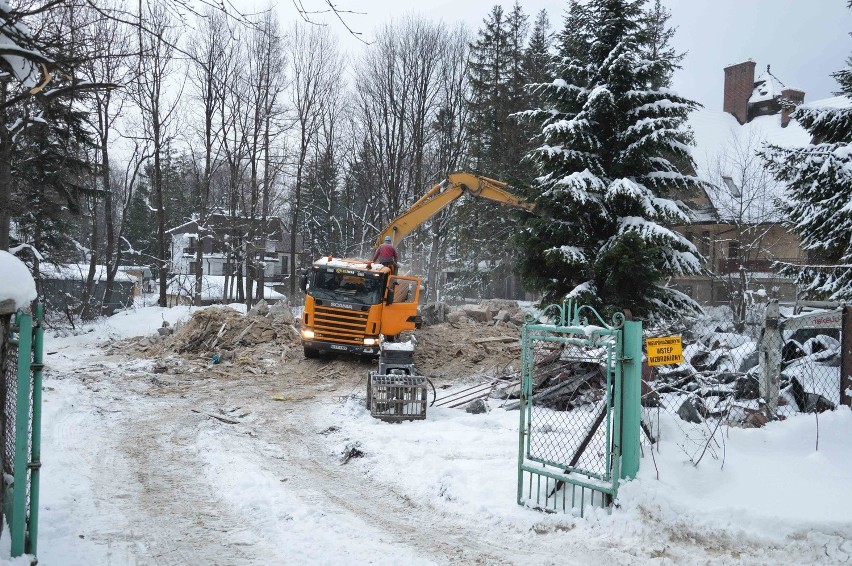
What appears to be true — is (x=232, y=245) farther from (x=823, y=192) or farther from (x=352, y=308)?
(x=823, y=192)

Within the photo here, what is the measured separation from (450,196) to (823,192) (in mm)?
8861

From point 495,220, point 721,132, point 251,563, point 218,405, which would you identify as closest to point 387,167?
point 495,220

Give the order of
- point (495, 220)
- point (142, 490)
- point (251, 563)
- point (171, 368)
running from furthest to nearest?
point (495, 220) → point (171, 368) → point (142, 490) → point (251, 563)

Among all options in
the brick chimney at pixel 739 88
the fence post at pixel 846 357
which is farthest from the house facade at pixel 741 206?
the fence post at pixel 846 357

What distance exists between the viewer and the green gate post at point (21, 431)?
3916mm

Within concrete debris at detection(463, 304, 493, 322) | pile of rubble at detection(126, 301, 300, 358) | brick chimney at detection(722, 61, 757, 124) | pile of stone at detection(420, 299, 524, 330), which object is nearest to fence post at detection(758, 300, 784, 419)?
pile of rubble at detection(126, 301, 300, 358)

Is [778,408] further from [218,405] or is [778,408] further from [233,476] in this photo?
[218,405]

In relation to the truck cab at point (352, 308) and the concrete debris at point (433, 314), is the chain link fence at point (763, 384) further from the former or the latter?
the concrete debris at point (433, 314)

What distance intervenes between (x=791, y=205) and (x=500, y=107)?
2071 centimetres

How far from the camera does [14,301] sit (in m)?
3.82

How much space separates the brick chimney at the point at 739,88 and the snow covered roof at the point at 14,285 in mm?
41418

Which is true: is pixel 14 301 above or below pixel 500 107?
below

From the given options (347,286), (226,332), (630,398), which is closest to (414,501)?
(630,398)

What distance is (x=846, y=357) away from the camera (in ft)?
23.9
